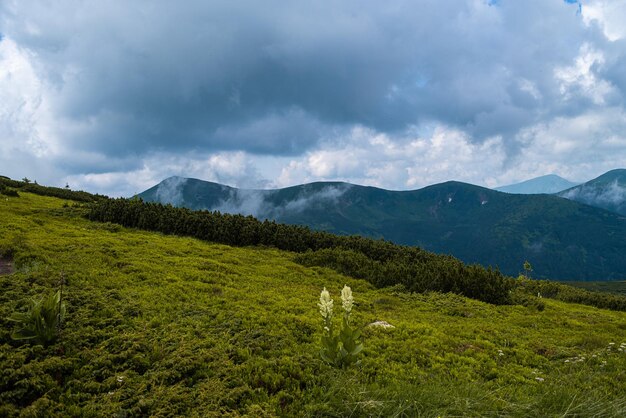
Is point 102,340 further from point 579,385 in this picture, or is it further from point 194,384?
point 579,385

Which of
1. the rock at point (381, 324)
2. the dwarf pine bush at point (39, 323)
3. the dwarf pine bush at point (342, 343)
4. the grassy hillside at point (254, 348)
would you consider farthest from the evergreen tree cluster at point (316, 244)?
the dwarf pine bush at point (39, 323)

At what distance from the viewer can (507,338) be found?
14.2 meters

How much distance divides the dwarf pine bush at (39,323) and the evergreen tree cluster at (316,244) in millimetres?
16743

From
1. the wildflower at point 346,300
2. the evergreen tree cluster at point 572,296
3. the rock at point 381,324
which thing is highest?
the wildflower at point 346,300

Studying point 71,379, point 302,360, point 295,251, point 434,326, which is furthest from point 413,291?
point 71,379

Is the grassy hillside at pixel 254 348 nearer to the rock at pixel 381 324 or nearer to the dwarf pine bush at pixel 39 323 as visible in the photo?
the dwarf pine bush at pixel 39 323

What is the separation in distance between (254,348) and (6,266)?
443 inches

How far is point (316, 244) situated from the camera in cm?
3003

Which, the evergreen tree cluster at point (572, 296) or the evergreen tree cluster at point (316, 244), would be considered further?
the evergreen tree cluster at point (572, 296)

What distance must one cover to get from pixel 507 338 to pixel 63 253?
18.0 metres

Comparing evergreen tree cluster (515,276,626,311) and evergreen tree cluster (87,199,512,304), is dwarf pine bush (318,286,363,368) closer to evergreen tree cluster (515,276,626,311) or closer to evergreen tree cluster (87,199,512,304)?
evergreen tree cluster (87,199,512,304)

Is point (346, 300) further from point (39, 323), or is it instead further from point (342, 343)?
point (39, 323)

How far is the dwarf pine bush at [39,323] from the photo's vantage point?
28.6ft

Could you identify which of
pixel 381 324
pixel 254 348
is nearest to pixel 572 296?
pixel 381 324
